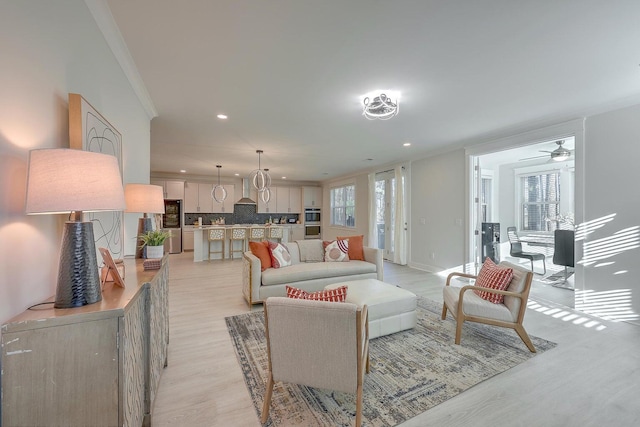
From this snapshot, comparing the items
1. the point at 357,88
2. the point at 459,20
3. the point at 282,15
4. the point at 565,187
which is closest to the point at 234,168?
the point at 357,88

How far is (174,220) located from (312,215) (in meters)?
4.80

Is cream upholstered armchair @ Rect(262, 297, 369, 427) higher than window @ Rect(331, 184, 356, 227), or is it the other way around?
window @ Rect(331, 184, 356, 227)

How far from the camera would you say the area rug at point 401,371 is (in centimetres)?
168

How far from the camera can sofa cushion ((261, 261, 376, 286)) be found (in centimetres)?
355

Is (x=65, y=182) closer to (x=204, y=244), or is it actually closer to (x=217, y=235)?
(x=217, y=235)

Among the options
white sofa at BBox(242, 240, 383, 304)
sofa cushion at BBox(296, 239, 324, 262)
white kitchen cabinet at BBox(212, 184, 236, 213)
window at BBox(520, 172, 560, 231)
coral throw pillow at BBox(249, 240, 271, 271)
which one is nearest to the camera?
white sofa at BBox(242, 240, 383, 304)

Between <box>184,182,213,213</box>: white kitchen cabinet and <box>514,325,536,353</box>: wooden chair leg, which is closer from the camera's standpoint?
<box>514,325,536,353</box>: wooden chair leg

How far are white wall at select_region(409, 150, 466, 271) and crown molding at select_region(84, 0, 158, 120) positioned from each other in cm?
506

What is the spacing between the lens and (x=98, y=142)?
165cm

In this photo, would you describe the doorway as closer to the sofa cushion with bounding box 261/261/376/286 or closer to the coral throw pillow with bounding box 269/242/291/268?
the sofa cushion with bounding box 261/261/376/286

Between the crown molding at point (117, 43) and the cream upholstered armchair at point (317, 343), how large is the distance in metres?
2.09

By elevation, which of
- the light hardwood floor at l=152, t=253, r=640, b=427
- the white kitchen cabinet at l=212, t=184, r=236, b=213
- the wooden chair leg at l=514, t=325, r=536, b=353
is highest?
the white kitchen cabinet at l=212, t=184, r=236, b=213

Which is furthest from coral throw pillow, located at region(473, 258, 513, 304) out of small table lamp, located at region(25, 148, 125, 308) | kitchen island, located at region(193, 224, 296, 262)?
kitchen island, located at region(193, 224, 296, 262)

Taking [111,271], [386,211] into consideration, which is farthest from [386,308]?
[386,211]
